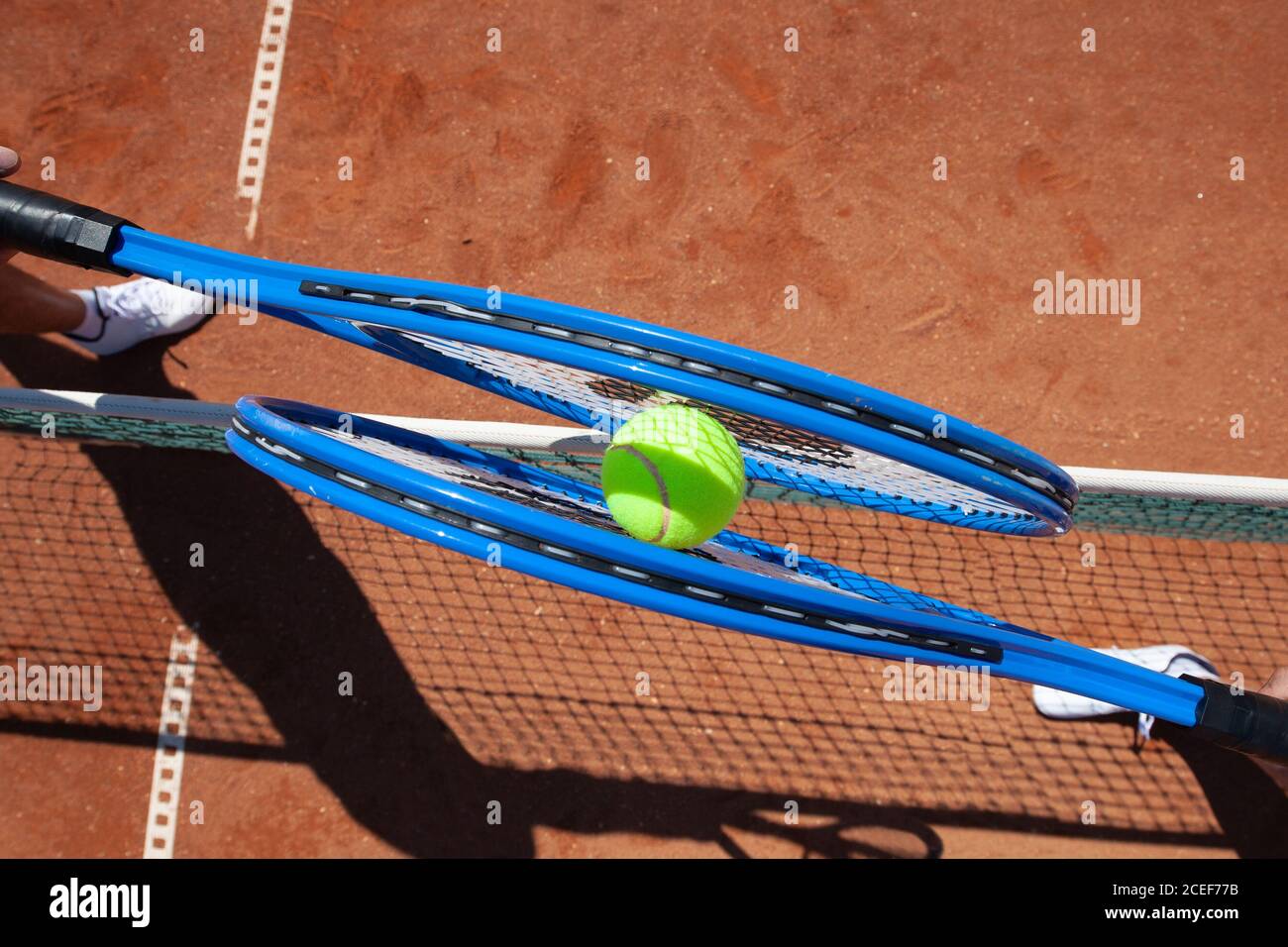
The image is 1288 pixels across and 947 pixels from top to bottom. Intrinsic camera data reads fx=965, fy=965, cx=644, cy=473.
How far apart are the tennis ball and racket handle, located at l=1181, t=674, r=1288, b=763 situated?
5.84 feet

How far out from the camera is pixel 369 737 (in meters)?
4.59

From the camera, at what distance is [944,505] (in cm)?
334

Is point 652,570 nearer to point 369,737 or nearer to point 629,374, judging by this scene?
point 629,374

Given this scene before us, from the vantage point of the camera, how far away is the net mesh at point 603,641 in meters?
4.48

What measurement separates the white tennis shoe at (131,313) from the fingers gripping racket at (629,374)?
1746 mm

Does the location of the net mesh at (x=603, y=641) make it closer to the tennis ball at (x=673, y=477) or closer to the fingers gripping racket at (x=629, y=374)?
the fingers gripping racket at (x=629, y=374)

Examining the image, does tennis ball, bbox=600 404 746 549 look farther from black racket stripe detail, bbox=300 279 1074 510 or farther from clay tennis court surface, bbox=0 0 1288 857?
clay tennis court surface, bbox=0 0 1288 857

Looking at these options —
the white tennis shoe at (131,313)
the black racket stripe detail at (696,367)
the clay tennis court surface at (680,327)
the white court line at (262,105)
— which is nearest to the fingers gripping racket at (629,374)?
the black racket stripe detail at (696,367)

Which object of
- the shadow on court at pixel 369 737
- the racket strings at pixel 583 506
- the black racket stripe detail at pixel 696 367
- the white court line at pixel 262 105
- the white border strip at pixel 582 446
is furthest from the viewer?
the white court line at pixel 262 105

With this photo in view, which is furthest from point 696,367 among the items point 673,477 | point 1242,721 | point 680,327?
point 680,327

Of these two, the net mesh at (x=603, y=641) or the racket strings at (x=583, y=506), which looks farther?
the net mesh at (x=603, y=641)
